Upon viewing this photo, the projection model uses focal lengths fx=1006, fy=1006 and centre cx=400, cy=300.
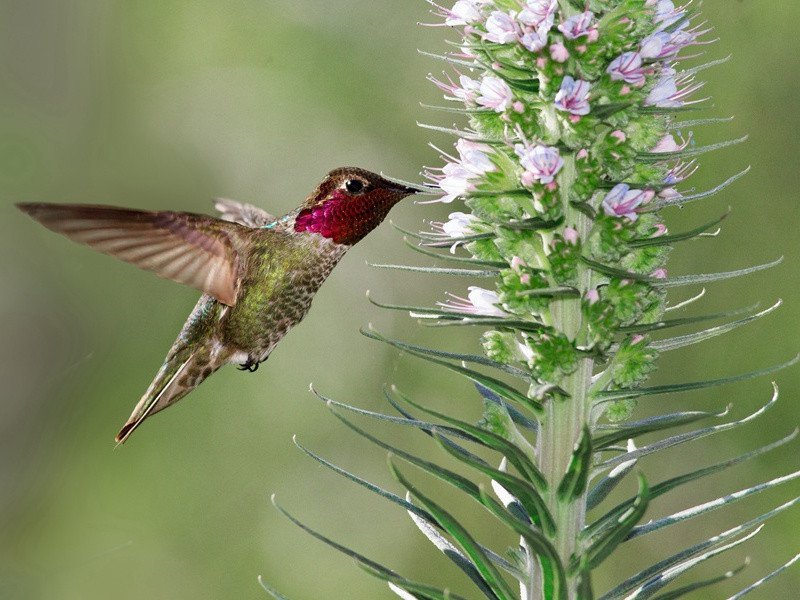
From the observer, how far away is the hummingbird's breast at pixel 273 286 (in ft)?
13.5

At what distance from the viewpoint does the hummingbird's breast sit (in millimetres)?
4113

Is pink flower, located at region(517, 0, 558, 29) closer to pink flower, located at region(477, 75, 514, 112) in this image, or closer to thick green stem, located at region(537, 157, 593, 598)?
pink flower, located at region(477, 75, 514, 112)

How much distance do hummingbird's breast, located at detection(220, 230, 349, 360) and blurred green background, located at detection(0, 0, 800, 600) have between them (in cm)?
369

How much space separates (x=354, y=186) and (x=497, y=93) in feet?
3.93

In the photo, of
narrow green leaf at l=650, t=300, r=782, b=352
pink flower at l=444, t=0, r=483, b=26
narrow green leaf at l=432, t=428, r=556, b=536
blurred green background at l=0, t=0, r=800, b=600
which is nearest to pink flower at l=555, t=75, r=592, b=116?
pink flower at l=444, t=0, r=483, b=26

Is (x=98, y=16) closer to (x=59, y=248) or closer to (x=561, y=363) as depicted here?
(x=59, y=248)

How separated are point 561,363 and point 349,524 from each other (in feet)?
19.3

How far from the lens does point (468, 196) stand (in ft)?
8.93

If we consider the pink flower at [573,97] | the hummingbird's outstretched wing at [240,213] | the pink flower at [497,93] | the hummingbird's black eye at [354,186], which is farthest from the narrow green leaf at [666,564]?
the hummingbird's outstretched wing at [240,213]

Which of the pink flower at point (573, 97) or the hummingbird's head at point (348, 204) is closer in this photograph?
the pink flower at point (573, 97)

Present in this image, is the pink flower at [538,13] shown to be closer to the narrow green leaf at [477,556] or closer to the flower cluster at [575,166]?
the flower cluster at [575,166]

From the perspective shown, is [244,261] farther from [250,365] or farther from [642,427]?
[642,427]

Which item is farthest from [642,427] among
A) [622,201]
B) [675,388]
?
[622,201]

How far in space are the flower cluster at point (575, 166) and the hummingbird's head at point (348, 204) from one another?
948 millimetres
